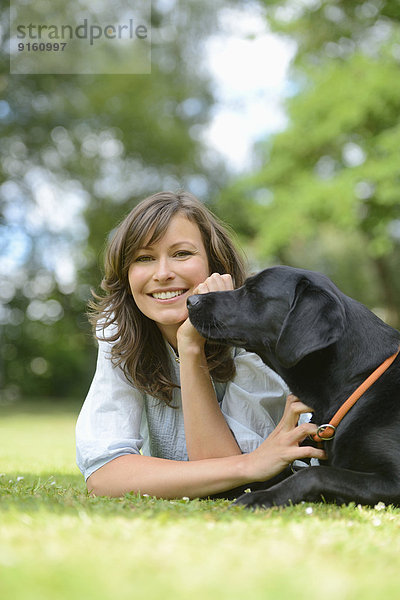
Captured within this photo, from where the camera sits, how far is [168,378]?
13.6ft

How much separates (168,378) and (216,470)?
91 centimetres

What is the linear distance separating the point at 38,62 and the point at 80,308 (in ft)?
25.9

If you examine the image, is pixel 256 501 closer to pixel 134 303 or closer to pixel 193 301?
pixel 193 301

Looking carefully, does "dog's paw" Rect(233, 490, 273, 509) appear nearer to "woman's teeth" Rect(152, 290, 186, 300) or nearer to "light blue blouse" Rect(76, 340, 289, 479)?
"light blue blouse" Rect(76, 340, 289, 479)

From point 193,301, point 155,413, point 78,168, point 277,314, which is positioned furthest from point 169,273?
point 78,168

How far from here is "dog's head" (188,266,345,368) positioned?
324 cm

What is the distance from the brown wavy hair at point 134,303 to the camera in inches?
160

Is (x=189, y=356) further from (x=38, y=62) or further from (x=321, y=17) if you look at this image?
(x=38, y=62)

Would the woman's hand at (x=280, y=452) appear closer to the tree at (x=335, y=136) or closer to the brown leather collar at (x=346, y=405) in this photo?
the brown leather collar at (x=346, y=405)

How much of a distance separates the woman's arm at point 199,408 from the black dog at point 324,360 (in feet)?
0.54

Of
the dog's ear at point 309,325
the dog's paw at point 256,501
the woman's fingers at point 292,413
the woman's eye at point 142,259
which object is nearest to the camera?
the dog's paw at point 256,501

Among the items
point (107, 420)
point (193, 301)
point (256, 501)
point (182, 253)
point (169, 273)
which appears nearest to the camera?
point (256, 501)

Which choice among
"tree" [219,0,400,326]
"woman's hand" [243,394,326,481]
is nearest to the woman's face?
"woman's hand" [243,394,326,481]

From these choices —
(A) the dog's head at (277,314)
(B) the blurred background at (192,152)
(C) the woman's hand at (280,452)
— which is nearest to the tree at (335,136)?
(B) the blurred background at (192,152)
